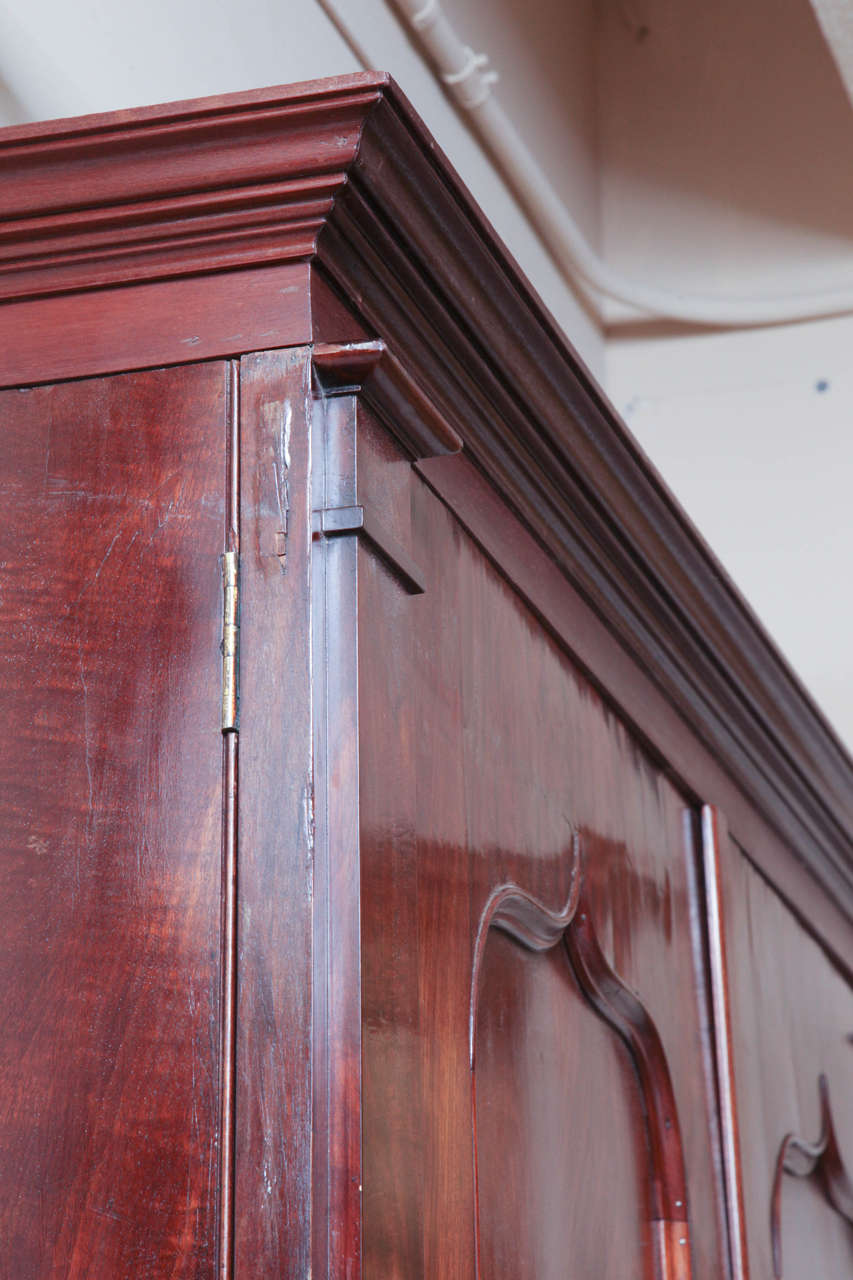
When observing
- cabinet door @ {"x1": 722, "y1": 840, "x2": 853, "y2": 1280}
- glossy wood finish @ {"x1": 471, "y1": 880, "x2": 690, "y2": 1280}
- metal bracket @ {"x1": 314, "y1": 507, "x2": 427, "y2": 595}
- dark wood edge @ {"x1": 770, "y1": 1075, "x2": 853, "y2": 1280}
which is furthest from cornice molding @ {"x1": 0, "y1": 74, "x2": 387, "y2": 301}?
dark wood edge @ {"x1": 770, "y1": 1075, "x2": 853, "y2": 1280}

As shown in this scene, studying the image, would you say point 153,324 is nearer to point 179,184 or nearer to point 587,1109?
point 179,184

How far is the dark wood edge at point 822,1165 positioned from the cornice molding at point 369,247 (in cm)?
62

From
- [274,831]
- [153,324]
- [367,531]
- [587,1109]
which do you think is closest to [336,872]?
[274,831]

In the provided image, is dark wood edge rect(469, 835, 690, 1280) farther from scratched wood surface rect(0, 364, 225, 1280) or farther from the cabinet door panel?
scratched wood surface rect(0, 364, 225, 1280)

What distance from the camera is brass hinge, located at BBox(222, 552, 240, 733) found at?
2.00 ft

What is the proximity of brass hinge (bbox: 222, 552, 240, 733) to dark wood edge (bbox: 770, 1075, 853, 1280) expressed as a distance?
2.96 feet

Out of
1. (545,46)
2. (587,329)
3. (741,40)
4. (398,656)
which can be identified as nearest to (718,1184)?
Result: (398,656)

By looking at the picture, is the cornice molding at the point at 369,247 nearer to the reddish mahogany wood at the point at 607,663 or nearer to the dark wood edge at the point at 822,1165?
the reddish mahogany wood at the point at 607,663

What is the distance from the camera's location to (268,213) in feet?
2.17

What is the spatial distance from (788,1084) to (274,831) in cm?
100

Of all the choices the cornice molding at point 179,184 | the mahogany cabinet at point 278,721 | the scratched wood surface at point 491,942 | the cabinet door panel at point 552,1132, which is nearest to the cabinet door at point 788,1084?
the scratched wood surface at point 491,942

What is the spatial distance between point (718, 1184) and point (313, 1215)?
2.28 feet

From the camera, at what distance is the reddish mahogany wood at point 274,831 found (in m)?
0.55

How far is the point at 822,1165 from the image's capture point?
5.13 ft
